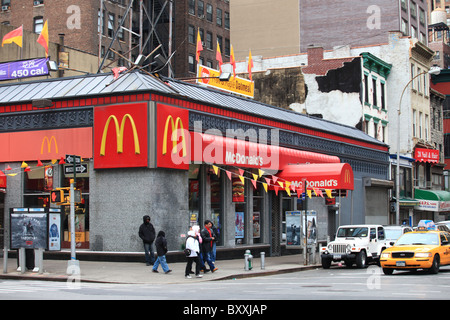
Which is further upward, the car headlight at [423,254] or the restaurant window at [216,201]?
the restaurant window at [216,201]

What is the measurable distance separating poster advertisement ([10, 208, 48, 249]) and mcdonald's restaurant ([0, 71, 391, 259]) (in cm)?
100

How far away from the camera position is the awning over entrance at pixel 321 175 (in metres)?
31.9

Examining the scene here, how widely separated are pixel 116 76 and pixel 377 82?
3209cm

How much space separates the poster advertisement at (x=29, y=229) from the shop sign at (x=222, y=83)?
13.2 meters


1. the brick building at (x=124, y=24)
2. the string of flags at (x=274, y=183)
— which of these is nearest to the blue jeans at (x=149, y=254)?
the string of flags at (x=274, y=183)

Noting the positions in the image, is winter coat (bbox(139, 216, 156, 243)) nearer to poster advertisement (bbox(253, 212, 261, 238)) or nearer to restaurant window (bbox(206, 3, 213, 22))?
poster advertisement (bbox(253, 212, 261, 238))

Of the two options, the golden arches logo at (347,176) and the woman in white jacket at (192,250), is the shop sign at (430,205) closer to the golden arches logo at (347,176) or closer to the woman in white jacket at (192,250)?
the golden arches logo at (347,176)

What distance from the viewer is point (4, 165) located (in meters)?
28.2

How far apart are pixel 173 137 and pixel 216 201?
4889mm

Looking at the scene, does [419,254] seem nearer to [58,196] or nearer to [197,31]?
[58,196]

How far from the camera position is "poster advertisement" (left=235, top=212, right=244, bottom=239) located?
31055mm
